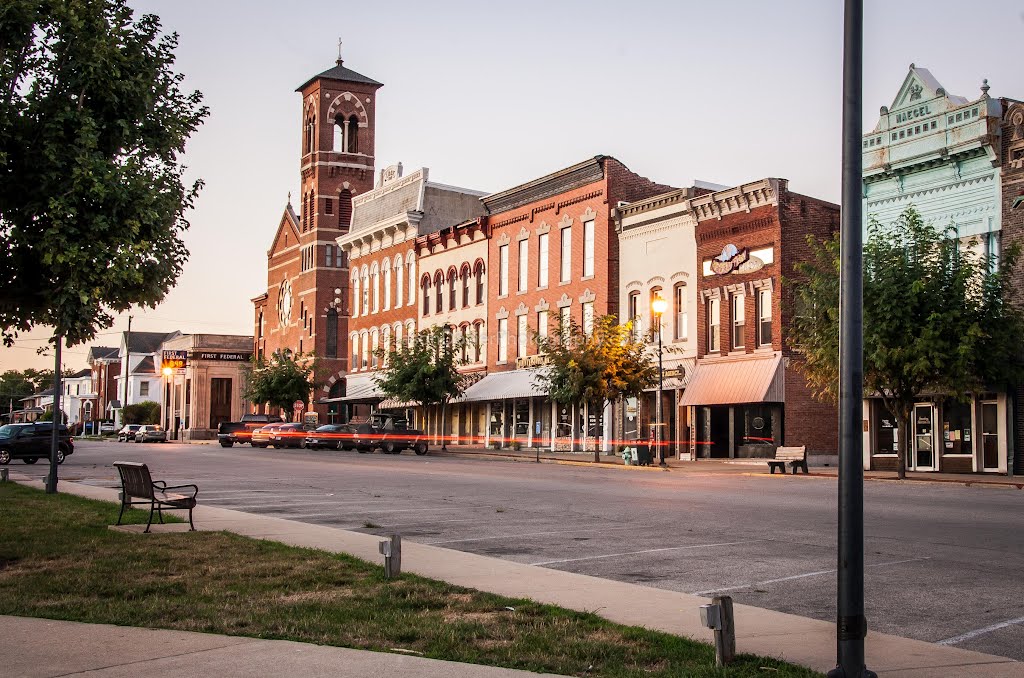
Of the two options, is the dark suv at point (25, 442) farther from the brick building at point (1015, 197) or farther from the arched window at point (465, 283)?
the brick building at point (1015, 197)

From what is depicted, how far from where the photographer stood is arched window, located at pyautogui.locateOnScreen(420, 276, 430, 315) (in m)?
66.1

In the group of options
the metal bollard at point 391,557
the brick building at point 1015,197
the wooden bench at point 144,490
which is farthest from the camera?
the brick building at point 1015,197

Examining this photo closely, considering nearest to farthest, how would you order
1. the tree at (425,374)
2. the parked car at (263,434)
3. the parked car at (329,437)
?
the tree at (425,374), the parked car at (329,437), the parked car at (263,434)

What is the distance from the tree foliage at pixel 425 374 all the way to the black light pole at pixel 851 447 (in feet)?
165

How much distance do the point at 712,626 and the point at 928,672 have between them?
145 cm

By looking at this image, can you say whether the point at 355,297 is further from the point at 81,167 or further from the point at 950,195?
the point at 81,167

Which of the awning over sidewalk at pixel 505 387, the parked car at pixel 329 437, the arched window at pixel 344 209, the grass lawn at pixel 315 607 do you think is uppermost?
the arched window at pixel 344 209

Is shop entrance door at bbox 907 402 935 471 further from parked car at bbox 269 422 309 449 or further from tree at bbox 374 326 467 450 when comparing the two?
parked car at bbox 269 422 309 449

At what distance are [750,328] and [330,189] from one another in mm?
51869

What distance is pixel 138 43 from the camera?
14.0 m

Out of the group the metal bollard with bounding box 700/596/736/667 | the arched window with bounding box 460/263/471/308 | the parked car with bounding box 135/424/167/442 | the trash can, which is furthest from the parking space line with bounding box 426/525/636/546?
the parked car with bounding box 135/424/167/442

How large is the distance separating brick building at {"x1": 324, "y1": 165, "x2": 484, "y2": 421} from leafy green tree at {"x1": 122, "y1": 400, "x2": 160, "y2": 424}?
55123 millimetres

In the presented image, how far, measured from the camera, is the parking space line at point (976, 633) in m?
8.56

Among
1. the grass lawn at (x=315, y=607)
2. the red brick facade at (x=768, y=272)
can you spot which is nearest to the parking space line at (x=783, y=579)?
the grass lawn at (x=315, y=607)
